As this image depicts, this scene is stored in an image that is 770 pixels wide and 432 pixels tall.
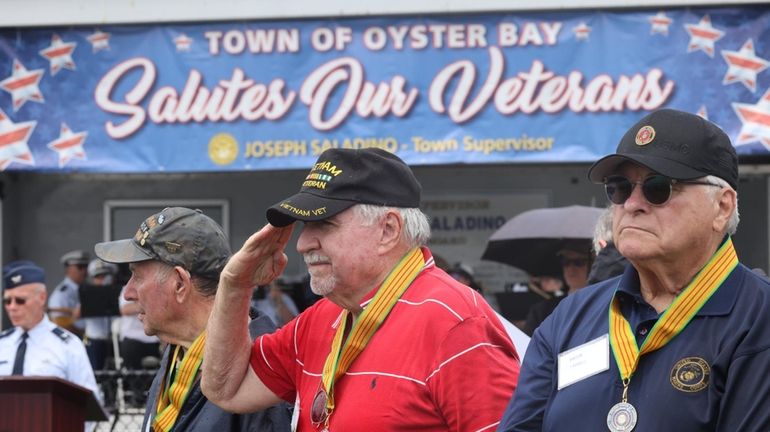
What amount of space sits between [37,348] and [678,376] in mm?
6555

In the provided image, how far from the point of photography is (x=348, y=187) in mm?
3428

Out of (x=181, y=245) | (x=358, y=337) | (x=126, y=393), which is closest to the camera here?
(x=358, y=337)

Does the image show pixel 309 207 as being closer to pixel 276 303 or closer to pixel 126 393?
pixel 126 393

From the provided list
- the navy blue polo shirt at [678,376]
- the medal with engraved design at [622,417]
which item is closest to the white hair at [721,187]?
the navy blue polo shirt at [678,376]

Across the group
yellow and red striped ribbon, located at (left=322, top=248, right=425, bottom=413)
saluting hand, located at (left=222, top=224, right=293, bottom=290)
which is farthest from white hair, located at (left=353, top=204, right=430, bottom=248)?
saluting hand, located at (left=222, top=224, right=293, bottom=290)

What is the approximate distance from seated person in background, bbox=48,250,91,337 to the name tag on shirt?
12.3 meters

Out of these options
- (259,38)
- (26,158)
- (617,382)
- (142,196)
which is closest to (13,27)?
(26,158)

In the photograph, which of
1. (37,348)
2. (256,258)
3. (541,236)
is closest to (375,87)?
(541,236)

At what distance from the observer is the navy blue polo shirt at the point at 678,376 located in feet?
8.20

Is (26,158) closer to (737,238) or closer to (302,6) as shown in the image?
(302,6)

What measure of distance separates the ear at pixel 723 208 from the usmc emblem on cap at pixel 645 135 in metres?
0.21

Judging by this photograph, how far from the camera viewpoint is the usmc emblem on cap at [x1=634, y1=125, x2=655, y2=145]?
2801 millimetres

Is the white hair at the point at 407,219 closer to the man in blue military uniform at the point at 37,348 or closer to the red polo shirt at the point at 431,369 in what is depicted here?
the red polo shirt at the point at 431,369

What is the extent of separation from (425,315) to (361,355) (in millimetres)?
232
